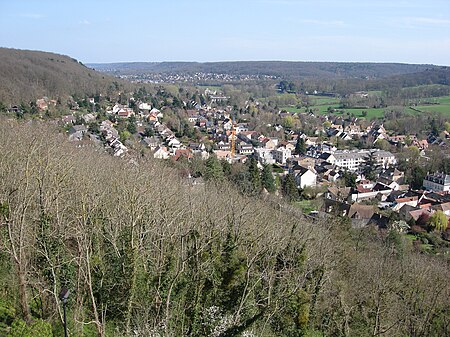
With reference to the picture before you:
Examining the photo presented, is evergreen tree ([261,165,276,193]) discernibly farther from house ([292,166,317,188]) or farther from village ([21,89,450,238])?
house ([292,166,317,188])

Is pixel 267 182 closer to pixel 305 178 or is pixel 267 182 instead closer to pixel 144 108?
pixel 305 178

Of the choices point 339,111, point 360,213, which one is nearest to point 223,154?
point 360,213

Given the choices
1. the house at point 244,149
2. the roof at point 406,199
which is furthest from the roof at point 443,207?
the house at point 244,149

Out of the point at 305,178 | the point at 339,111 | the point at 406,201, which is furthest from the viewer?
the point at 339,111

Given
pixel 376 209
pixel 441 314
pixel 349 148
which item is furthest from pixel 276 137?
pixel 441 314

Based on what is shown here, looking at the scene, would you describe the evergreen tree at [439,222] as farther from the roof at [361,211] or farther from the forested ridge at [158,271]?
the forested ridge at [158,271]

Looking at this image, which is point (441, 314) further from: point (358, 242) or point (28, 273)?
point (28, 273)
